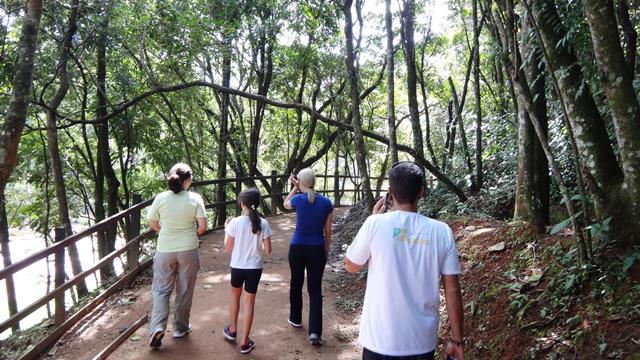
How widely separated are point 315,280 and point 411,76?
5977 millimetres

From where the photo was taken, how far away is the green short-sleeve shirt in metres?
4.66

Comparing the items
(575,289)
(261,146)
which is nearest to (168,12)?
(575,289)

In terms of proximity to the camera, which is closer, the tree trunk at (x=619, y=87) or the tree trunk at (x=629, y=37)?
the tree trunk at (x=619, y=87)

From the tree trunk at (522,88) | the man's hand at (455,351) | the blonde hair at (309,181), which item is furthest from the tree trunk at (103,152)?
the man's hand at (455,351)

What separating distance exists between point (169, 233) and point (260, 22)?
32.2ft

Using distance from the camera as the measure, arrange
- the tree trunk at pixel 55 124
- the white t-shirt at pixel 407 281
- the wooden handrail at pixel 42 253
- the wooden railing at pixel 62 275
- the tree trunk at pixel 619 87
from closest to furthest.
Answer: the white t-shirt at pixel 407 281 < the tree trunk at pixel 619 87 < the wooden handrail at pixel 42 253 < the wooden railing at pixel 62 275 < the tree trunk at pixel 55 124

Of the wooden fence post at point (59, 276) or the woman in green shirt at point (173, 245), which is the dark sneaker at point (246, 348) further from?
the wooden fence post at point (59, 276)

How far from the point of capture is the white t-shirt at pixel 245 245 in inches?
181

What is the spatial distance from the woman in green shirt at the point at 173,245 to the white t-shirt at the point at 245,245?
0.35 metres

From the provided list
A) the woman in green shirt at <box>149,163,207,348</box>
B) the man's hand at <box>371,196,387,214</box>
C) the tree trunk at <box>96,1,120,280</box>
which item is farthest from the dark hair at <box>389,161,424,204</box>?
the tree trunk at <box>96,1,120,280</box>

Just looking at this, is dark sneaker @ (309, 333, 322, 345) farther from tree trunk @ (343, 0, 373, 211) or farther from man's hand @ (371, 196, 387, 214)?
tree trunk @ (343, 0, 373, 211)

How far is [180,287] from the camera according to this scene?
4.76 m

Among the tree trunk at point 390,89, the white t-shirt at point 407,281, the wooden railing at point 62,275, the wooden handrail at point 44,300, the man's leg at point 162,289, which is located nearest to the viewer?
the white t-shirt at point 407,281

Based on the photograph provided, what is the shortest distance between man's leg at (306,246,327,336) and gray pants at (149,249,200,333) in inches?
47.1
